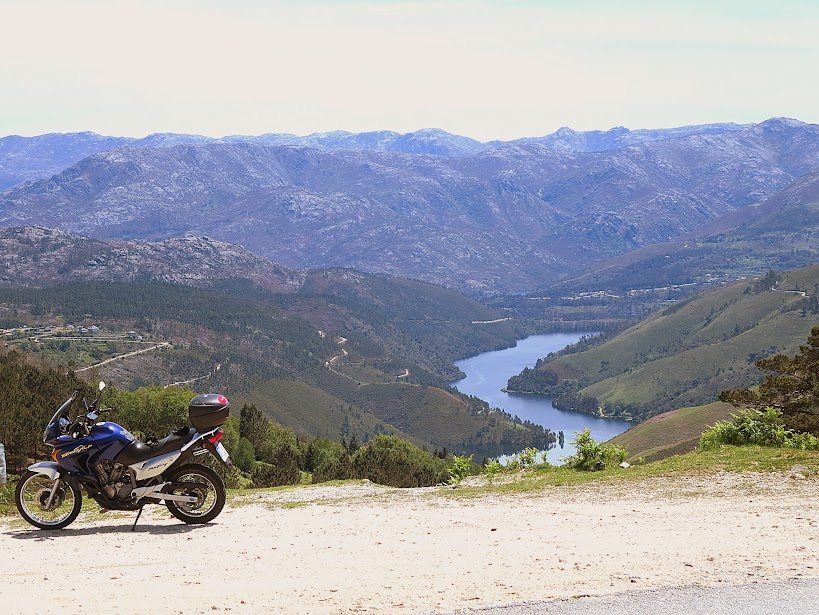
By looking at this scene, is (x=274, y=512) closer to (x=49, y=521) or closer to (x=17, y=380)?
(x=49, y=521)

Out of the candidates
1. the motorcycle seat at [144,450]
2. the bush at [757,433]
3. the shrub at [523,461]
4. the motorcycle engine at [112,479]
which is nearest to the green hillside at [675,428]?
the bush at [757,433]

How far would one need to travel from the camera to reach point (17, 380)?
191 feet

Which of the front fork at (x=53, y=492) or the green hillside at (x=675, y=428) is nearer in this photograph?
the front fork at (x=53, y=492)

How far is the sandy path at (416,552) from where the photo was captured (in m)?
11.5

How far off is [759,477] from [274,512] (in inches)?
484

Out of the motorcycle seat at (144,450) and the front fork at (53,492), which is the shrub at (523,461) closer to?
the motorcycle seat at (144,450)

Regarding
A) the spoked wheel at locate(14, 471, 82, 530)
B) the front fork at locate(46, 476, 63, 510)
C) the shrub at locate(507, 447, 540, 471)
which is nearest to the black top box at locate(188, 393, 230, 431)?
the spoked wheel at locate(14, 471, 82, 530)

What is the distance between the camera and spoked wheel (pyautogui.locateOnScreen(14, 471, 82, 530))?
16.1 m

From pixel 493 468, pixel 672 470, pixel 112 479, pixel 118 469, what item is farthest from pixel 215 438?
pixel 672 470

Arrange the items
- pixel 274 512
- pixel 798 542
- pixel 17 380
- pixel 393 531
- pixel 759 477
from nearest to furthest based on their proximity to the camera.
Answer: pixel 798 542 < pixel 393 531 < pixel 274 512 < pixel 759 477 < pixel 17 380

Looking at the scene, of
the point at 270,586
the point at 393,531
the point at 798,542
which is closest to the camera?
the point at 270,586

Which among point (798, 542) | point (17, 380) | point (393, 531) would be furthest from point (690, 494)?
point (17, 380)

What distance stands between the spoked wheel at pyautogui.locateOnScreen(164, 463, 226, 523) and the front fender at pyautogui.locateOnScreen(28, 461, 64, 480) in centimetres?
219

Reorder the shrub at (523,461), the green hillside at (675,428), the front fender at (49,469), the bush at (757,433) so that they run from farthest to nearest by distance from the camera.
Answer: the green hillside at (675,428) → the shrub at (523,461) → the bush at (757,433) → the front fender at (49,469)
